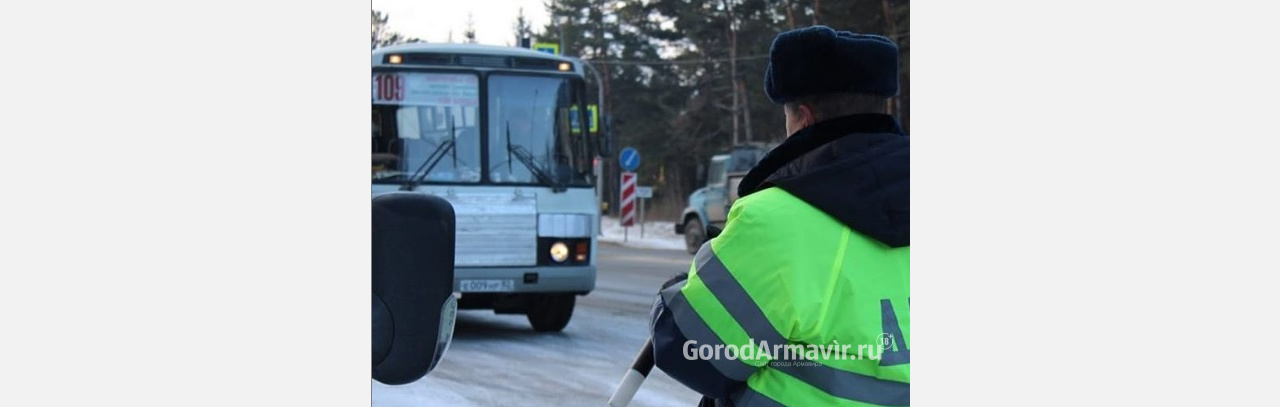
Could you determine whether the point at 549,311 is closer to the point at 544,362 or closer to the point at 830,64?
the point at 544,362

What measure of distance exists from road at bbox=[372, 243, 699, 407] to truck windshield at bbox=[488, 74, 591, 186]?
0.77 meters

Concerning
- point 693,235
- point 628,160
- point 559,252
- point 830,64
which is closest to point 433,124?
point 559,252

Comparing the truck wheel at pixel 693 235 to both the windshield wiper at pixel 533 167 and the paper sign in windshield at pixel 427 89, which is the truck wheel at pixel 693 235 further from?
the paper sign in windshield at pixel 427 89

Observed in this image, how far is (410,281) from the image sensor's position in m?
1.55

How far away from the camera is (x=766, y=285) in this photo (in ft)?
5.93

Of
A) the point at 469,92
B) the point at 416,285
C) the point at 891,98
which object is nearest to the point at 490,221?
the point at 469,92

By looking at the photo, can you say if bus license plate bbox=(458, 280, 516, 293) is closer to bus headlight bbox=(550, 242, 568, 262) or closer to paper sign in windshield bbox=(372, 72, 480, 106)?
bus headlight bbox=(550, 242, 568, 262)

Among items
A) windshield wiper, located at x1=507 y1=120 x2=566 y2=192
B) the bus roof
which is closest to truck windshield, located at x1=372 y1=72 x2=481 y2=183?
the bus roof

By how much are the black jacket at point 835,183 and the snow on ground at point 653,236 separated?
955 cm

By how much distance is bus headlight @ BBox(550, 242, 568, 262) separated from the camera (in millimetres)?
7438

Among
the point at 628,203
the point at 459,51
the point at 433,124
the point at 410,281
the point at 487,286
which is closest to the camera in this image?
the point at 410,281

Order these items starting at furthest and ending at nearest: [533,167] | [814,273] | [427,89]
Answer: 1. [533,167]
2. [427,89]
3. [814,273]

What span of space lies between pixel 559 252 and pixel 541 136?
84cm

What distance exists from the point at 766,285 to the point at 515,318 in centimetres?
661
